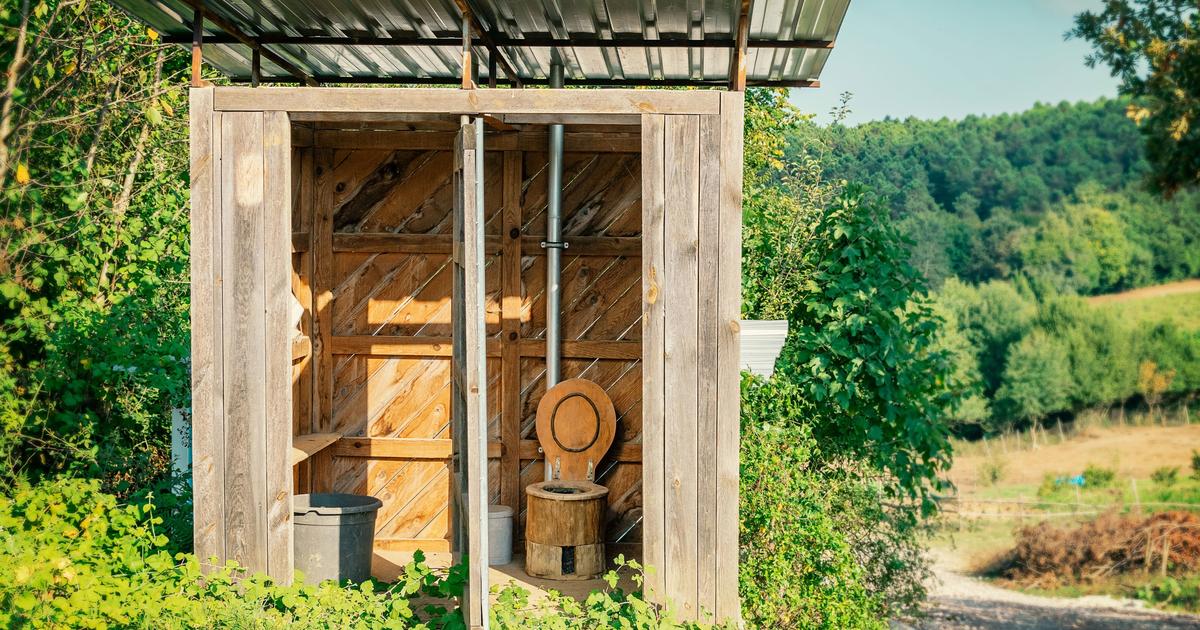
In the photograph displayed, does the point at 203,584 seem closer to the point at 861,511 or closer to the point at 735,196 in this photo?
the point at 735,196

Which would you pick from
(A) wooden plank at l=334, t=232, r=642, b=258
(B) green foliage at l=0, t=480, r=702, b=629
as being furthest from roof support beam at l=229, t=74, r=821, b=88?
(B) green foliage at l=0, t=480, r=702, b=629

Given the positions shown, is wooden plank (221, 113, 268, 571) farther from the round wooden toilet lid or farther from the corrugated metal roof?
the round wooden toilet lid

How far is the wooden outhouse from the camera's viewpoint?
441 centimetres

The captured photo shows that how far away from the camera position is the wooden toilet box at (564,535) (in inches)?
218

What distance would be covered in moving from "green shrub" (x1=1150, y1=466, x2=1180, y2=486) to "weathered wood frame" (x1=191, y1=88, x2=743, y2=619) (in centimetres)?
2556

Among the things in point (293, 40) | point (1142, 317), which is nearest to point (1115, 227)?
point (1142, 317)

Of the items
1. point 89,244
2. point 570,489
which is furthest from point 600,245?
point 89,244

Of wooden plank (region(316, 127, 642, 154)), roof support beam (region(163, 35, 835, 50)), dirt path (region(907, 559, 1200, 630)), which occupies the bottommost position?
dirt path (region(907, 559, 1200, 630))

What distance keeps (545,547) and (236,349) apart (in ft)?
6.46

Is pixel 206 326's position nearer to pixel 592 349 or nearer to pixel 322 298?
pixel 322 298

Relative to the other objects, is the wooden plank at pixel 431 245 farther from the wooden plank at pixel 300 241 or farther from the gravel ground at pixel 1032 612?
the gravel ground at pixel 1032 612

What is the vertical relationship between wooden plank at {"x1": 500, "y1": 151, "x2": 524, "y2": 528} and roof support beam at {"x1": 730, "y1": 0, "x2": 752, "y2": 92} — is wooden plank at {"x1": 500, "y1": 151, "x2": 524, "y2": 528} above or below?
below

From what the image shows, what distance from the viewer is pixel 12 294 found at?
7.55 m

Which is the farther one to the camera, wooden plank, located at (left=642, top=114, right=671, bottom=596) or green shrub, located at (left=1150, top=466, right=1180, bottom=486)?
green shrub, located at (left=1150, top=466, right=1180, bottom=486)
